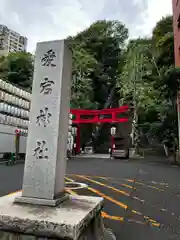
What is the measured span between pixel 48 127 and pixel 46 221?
1.26m

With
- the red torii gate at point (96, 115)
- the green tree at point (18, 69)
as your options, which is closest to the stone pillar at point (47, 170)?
the red torii gate at point (96, 115)

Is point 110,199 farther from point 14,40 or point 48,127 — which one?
point 14,40

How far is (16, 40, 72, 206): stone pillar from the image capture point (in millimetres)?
2760

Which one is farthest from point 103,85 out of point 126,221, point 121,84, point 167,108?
point 126,221

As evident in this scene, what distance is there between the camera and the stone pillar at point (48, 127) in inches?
109

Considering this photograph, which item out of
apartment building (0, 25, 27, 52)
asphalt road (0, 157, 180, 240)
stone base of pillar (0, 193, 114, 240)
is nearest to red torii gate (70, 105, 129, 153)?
asphalt road (0, 157, 180, 240)

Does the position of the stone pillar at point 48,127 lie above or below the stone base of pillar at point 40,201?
above

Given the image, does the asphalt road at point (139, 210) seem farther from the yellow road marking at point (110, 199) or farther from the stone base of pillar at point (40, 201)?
the stone base of pillar at point (40, 201)

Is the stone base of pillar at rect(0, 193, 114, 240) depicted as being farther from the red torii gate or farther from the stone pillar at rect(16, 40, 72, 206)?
the red torii gate

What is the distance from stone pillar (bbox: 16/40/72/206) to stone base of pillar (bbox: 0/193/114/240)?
22 cm

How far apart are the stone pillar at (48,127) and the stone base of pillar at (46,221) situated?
0.22 m

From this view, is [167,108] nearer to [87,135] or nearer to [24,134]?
[24,134]

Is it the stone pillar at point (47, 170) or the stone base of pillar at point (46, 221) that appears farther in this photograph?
the stone pillar at point (47, 170)

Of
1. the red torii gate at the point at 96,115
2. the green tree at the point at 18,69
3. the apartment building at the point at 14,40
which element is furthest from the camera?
the apartment building at the point at 14,40
